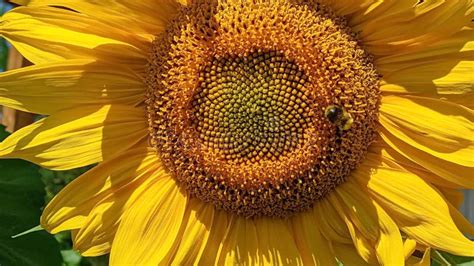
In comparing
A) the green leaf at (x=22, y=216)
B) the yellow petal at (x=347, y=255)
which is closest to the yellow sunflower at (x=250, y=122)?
the yellow petal at (x=347, y=255)

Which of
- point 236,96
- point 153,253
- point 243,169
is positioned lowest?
point 153,253

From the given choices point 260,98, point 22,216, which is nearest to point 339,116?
point 260,98

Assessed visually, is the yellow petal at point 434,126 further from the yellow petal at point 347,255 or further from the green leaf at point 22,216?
the green leaf at point 22,216

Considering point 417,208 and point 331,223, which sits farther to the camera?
point 331,223

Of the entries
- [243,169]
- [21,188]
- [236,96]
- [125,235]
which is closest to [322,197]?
[243,169]

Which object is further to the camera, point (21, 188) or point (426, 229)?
point (21, 188)

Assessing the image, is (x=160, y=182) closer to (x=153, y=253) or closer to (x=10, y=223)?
(x=153, y=253)

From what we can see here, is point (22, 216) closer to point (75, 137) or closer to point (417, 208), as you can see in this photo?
point (75, 137)
